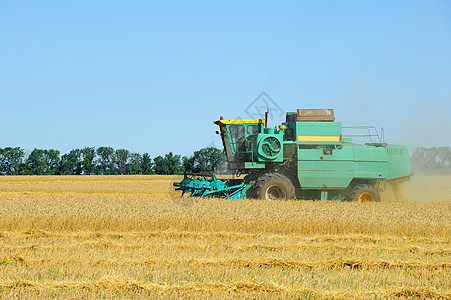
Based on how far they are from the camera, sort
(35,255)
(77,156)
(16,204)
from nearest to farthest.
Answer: (35,255) < (16,204) < (77,156)

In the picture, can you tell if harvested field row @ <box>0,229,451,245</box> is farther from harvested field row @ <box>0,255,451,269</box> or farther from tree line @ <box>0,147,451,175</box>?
tree line @ <box>0,147,451,175</box>

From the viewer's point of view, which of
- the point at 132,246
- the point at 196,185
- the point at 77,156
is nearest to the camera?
the point at 132,246

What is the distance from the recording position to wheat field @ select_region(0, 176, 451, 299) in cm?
503

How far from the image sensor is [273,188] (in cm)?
1241

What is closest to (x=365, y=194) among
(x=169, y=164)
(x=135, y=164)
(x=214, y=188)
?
(x=214, y=188)


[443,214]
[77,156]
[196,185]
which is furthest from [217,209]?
[77,156]

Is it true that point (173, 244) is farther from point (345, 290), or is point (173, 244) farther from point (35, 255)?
point (345, 290)

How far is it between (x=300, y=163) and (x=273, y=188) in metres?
1.07

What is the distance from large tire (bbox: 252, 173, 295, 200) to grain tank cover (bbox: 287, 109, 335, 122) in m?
1.90

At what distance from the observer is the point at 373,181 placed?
1298cm

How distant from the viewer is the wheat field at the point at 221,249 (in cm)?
503

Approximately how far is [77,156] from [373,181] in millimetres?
43916

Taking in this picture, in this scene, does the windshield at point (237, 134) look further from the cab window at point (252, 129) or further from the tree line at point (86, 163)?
the tree line at point (86, 163)

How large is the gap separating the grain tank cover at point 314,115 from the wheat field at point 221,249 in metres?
2.73
